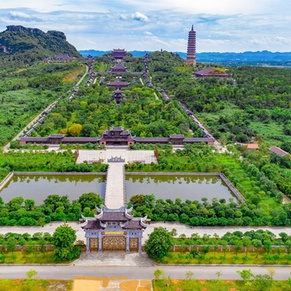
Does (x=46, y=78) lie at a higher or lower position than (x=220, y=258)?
higher

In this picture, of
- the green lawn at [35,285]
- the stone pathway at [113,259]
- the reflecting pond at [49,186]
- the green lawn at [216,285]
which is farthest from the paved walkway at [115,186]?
the green lawn at [216,285]

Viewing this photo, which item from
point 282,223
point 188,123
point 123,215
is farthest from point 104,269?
point 188,123

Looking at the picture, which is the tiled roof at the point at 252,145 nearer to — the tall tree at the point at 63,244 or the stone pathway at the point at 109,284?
the stone pathway at the point at 109,284

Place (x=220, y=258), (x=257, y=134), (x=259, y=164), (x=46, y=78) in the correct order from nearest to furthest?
(x=220, y=258) < (x=259, y=164) < (x=257, y=134) < (x=46, y=78)

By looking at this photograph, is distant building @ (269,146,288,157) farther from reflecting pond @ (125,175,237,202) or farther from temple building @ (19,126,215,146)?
reflecting pond @ (125,175,237,202)

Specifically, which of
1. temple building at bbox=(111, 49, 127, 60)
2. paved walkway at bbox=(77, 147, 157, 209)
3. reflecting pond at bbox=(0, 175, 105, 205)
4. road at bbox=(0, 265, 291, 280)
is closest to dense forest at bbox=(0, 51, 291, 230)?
reflecting pond at bbox=(0, 175, 105, 205)

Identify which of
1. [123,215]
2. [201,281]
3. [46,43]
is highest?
[46,43]

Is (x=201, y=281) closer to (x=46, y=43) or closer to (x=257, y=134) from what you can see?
(x=257, y=134)
